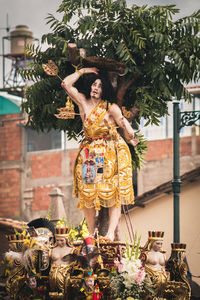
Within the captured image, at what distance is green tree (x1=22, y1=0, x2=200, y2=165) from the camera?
11.7m

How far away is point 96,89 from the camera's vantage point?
460 inches

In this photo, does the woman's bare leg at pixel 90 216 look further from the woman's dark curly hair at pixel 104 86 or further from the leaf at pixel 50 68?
the leaf at pixel 50 68

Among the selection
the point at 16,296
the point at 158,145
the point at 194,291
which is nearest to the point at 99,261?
the point at 16,296

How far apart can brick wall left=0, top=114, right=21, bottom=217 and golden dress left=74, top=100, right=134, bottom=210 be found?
18.2 m

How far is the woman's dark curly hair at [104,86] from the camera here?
1182 centimetres

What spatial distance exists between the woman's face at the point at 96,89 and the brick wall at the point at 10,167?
1823cm

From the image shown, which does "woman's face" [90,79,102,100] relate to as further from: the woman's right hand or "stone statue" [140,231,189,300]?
"stone statue" [140,231,189,300]

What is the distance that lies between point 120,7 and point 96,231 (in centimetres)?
357

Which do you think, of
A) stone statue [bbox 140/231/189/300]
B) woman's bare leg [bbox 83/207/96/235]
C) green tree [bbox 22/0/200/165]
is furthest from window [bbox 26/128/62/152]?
stone statue [bbox 140/231/189/300]

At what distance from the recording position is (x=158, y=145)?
25719 mm

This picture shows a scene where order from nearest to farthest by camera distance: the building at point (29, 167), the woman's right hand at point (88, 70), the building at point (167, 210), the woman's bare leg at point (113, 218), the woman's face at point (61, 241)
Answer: the woman's face at point (61, 241), the woman's bare leg at point (113, 218), the woman's right hand at point (88, 70), the building at point (167, 210), the building at point (29, 167)

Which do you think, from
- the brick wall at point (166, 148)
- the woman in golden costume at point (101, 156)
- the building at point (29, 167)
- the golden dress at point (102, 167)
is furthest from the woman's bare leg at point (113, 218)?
the building at point (29, 167)

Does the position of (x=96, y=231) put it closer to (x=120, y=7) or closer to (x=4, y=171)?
(x=120, y=7)

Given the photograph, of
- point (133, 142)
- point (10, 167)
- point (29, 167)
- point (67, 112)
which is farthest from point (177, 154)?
point (10, 167)
